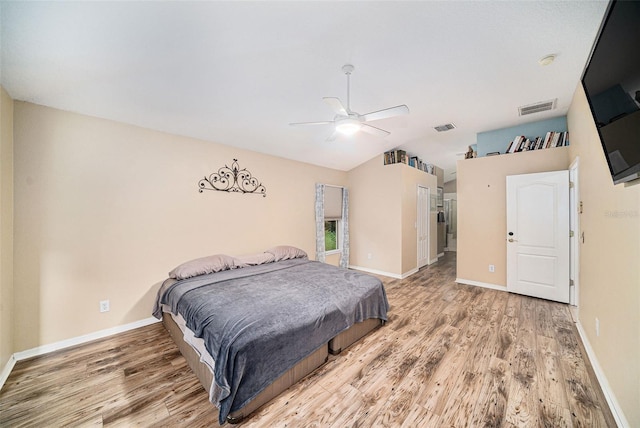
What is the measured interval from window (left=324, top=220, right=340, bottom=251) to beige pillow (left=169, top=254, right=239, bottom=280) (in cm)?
252

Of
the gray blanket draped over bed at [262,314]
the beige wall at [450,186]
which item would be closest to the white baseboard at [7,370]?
the gray blanket draped over bed at [262,314]

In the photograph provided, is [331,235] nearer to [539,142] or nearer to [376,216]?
[376,216]

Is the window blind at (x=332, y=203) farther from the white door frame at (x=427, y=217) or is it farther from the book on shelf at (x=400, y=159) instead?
the white door frame at (x=427, y=217)

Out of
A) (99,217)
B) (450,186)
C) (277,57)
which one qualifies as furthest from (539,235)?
(99,217)

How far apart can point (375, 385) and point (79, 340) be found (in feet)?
9.89

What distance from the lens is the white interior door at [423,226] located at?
17.5 ft

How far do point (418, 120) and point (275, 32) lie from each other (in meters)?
2.56

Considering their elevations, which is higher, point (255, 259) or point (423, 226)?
point (423, 226)

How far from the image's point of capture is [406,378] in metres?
1.85

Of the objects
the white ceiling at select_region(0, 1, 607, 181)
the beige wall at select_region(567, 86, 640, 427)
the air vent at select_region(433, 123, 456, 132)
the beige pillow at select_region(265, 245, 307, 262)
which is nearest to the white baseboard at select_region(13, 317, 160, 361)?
the beige pillow at select_region(265, 245, 307, 262)

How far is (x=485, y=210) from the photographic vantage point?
402 centimetres

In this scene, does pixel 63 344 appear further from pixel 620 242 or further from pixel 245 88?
pixel 620 242

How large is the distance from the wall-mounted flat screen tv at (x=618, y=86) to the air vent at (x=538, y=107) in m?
2.08

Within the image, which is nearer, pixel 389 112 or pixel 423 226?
pixel 389 112
